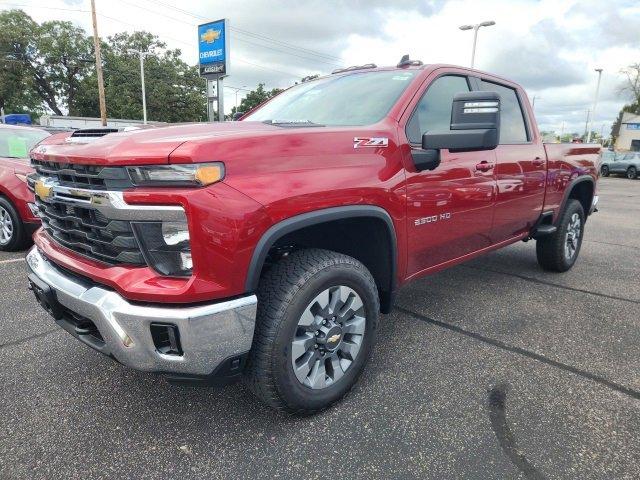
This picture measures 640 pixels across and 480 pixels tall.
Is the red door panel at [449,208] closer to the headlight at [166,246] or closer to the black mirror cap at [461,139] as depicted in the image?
the black mirror cap at [461,139]

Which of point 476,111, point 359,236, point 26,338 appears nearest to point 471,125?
point 476,111

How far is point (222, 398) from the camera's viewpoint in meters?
2.52

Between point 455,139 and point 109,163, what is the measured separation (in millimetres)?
1710

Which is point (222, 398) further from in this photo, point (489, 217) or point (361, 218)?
point (489, 217)

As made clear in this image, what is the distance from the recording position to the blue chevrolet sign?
1430cm

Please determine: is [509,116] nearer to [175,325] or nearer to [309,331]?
[309,331]

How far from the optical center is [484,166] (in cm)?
323

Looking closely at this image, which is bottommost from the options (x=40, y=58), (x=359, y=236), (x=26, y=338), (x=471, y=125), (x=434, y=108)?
(x=26, y=338)

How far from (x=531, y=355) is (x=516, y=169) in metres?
1.47

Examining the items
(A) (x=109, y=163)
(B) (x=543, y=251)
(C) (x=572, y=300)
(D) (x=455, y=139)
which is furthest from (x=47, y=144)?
(B) (x=543, y=251)

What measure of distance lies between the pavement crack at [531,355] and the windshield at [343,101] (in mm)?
1720

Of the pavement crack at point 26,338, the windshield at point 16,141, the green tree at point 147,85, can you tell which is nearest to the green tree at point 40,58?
the green tree at point 147,85

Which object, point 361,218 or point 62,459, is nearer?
point 62,459

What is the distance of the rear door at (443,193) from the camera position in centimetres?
271
